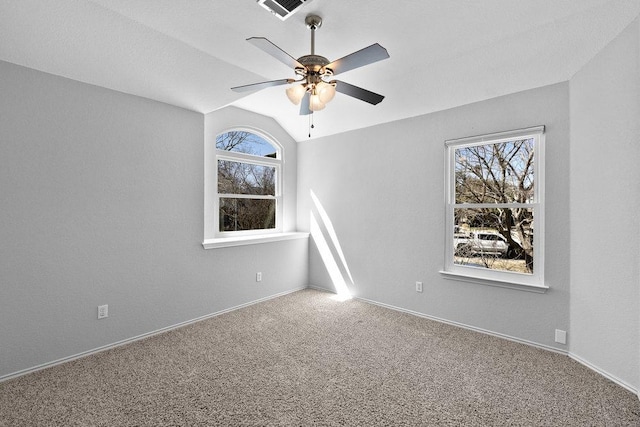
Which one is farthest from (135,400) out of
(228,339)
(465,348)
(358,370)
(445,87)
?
(445,87)

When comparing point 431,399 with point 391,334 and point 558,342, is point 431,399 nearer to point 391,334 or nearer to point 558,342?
point 391,334

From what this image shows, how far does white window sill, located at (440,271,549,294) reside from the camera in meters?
2.73

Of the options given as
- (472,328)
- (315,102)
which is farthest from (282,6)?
(472,328)

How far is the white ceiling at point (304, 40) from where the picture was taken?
1967mm

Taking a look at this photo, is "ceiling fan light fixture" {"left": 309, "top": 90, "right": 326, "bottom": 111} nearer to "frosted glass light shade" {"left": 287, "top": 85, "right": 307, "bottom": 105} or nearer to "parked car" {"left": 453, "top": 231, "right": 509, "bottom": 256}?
"frosted glass light shade" {"left": 287, "top": 85, "right": 307, "bottom": 105}

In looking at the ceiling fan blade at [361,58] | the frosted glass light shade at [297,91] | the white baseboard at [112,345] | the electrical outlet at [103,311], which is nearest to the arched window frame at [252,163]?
the white baseboard at [112,345]

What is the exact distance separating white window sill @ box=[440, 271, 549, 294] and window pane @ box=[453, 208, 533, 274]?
0.62 ft

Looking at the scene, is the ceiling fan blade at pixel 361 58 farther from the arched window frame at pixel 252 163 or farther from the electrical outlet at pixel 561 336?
the electrical outlet at pixel 561 336

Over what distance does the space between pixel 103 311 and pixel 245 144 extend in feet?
8.60

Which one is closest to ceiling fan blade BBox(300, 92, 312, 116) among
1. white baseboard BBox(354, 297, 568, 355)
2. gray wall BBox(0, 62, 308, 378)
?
gray wall BBox(0, 62, 308, 378)

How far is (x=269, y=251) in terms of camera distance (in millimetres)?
4180

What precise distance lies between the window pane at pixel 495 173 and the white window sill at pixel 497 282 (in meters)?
0.82

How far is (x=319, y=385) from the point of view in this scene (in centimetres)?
216

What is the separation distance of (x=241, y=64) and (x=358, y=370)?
287 centimetres
